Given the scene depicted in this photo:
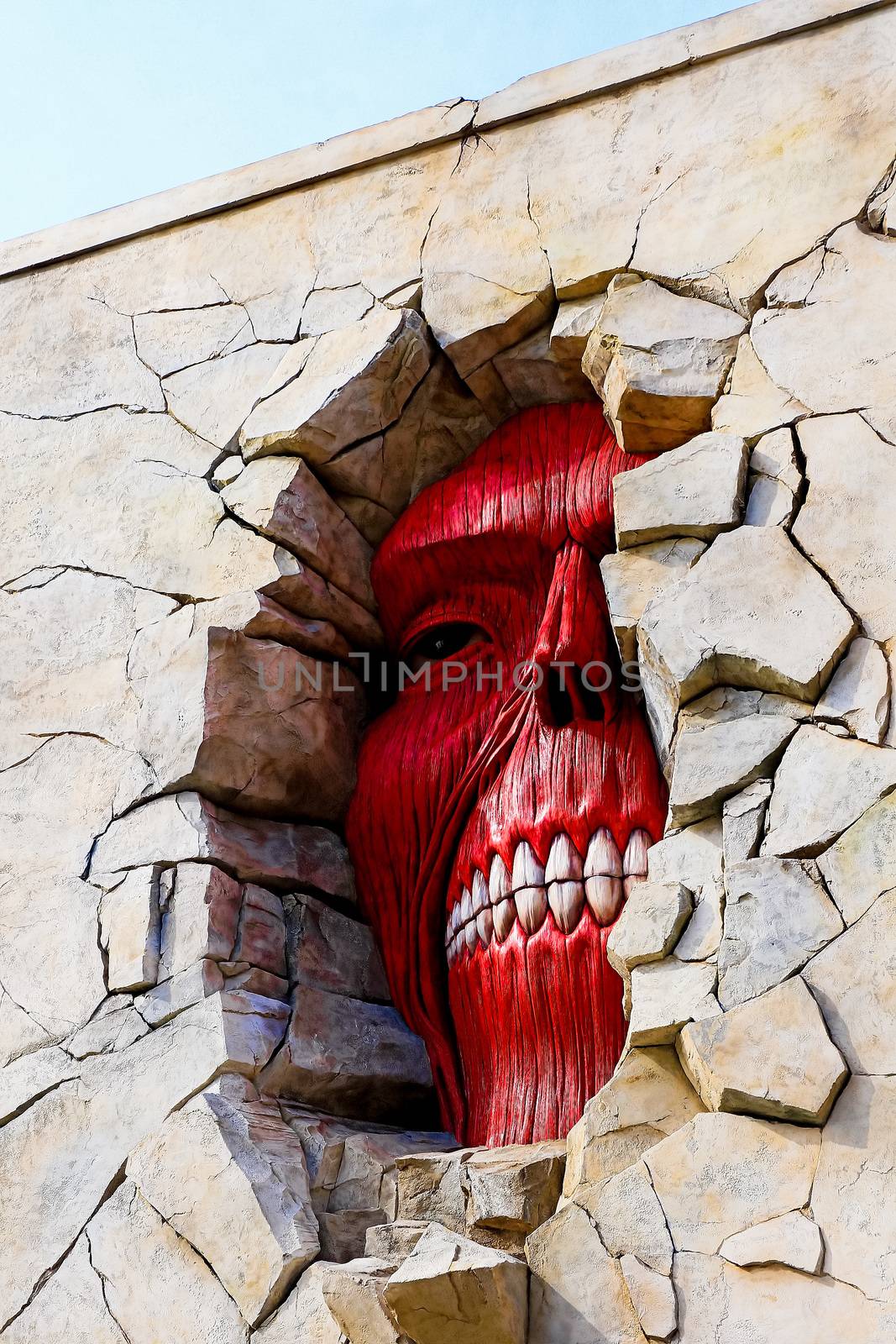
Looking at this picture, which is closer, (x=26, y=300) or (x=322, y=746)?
(x=322, y=746)

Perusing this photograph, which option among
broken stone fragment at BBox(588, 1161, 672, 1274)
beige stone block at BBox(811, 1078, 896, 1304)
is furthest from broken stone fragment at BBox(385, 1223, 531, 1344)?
beige stone block at BBox(811, 1078, 896, 1304)

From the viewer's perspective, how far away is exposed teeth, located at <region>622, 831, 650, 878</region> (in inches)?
91.7

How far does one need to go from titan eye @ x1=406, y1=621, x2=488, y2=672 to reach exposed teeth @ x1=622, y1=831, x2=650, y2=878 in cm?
58

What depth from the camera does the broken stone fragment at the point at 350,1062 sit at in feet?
7.71

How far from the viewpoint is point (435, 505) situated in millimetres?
2775

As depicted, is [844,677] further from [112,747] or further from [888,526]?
[112,747]

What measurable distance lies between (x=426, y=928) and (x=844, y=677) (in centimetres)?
97

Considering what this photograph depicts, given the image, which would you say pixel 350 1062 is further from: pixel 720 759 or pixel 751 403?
pixel 751 403

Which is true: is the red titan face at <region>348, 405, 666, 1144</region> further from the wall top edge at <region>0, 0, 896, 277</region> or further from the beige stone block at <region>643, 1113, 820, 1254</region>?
the wall top edge at <region>0, 0, 896, 277</region>

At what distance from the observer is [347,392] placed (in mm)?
2684

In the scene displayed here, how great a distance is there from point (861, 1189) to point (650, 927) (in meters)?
0.43

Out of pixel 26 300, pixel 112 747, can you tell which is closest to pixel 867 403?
pixel 112 747

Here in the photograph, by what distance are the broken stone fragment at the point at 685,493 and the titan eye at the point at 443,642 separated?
0.56m

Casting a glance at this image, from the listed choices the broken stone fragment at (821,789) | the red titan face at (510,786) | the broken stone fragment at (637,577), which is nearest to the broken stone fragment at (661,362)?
the red titan face at (510,786)
